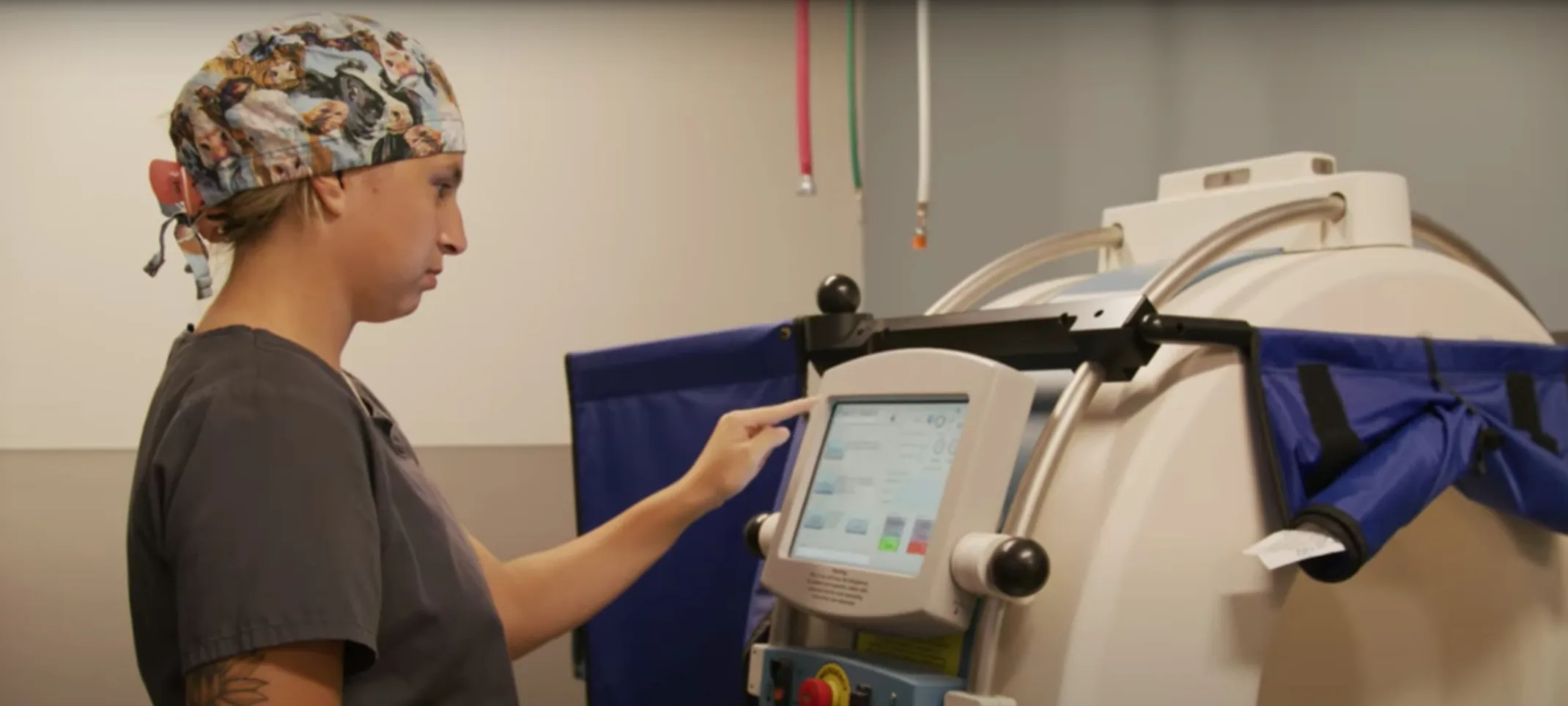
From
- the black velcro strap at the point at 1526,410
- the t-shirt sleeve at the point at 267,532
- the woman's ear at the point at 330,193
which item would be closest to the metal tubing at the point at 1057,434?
the black velcro strap at the point at 1526,410

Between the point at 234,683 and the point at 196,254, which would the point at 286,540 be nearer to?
the point at 234,683

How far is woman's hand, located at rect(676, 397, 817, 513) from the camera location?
A: 1.30 m

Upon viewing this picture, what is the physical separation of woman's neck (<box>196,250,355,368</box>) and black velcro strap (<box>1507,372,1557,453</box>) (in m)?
1.19

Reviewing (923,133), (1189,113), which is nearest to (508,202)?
(923,133)

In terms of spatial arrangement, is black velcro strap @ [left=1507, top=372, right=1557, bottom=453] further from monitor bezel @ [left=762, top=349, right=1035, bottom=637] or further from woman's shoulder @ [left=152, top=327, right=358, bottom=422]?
woman's shoulder @ [left=152, top=327, right=358, bottom=422]

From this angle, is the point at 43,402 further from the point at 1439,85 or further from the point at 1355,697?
the point at 1439,85

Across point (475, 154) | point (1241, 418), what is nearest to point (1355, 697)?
point (1241, 418)

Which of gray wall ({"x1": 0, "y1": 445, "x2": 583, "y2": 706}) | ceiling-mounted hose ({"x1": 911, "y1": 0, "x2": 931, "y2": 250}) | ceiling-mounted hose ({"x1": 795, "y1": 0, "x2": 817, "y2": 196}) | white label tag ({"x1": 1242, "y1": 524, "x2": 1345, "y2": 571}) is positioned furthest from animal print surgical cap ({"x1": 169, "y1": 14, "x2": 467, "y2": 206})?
gray wall ({"x1": 0, "y1": 445, "x2": 583, "y2": 706})

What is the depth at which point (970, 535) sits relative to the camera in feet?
3.76

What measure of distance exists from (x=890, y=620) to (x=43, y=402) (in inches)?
61.8

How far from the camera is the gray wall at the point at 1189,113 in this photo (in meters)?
2.12

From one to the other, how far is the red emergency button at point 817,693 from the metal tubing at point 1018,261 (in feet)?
1.60

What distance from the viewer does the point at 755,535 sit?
1420mm

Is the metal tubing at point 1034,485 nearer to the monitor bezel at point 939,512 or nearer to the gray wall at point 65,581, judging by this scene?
the monitor bezel at point 939,512
